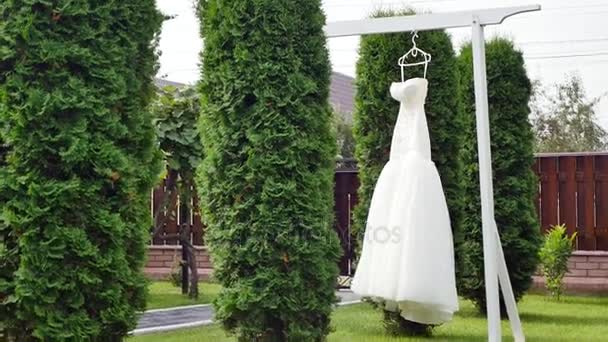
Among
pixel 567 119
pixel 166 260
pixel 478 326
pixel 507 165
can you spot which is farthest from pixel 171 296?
pixel 567 119

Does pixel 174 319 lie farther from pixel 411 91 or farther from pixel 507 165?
pixel 411 91

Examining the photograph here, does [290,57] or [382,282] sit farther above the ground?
[290,57]

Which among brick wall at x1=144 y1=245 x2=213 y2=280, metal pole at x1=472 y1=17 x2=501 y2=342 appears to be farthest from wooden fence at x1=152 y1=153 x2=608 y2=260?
metal pole at x1=472 y1=17 x2=501 y2=342

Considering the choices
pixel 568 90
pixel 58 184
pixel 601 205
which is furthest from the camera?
pixel 568 90

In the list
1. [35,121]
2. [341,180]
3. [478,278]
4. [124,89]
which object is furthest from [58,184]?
[341,180]

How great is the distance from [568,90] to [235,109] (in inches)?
596

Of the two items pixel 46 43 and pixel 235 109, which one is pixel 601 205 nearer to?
pixel 235 109

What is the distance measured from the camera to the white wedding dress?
4.73 m

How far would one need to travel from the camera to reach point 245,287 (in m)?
4.67

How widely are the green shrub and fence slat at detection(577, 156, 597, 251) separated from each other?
101 centimetres

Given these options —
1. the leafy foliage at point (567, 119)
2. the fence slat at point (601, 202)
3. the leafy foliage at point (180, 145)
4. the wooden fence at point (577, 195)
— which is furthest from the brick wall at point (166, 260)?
the leafy foliage at point (567, 119)

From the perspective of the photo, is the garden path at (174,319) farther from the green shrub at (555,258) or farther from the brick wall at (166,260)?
the green shrub at (555,258)

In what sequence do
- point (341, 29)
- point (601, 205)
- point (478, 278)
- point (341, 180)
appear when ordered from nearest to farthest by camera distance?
point (341, 29) → point (478, 278) → point (601, 205) → point (341, 180)

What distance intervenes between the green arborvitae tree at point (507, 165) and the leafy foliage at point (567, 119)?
34.6ft
